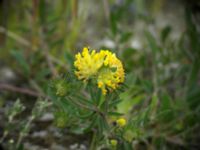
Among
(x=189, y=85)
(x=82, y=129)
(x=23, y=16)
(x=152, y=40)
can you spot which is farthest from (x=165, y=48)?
(x=82, y=129)

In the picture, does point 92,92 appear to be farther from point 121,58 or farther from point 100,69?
point 121,58

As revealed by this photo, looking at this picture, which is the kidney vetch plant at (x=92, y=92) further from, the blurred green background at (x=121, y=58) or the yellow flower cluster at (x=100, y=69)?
the blurred green background at (x=121, y=58)

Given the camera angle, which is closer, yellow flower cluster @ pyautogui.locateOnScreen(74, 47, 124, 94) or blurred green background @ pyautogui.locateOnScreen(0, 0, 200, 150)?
yellow flower cluster @ pyautogui.locateOnScreen(74, 47, 124, 94)

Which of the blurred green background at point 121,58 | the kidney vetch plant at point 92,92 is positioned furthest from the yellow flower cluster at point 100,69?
the blurred green background at point 121,58

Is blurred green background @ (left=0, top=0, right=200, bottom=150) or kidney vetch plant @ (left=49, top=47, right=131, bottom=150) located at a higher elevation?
blurred green background @ (left=0, top=0, right=200, bottom=150)

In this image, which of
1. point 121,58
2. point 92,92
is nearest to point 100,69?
point 92,92

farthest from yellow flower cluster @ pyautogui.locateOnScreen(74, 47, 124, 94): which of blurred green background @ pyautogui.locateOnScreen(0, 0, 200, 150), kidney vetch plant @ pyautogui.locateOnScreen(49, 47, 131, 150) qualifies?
blurred green background @ pyautogui.locateOnScreen(0, 0, 200, 150)

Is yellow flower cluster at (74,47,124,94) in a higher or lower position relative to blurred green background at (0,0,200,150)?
lower

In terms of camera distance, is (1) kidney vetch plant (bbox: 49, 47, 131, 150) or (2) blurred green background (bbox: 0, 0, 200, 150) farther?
(2) blurred green background (bbox: 0, 0, 200, 150)

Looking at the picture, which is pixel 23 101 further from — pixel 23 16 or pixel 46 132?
pixel 23 16

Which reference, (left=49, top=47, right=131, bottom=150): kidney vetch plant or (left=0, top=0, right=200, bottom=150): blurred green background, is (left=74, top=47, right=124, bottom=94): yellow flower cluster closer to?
(left=49, top=47, right=131, bottom=150): kidney vetch plant
